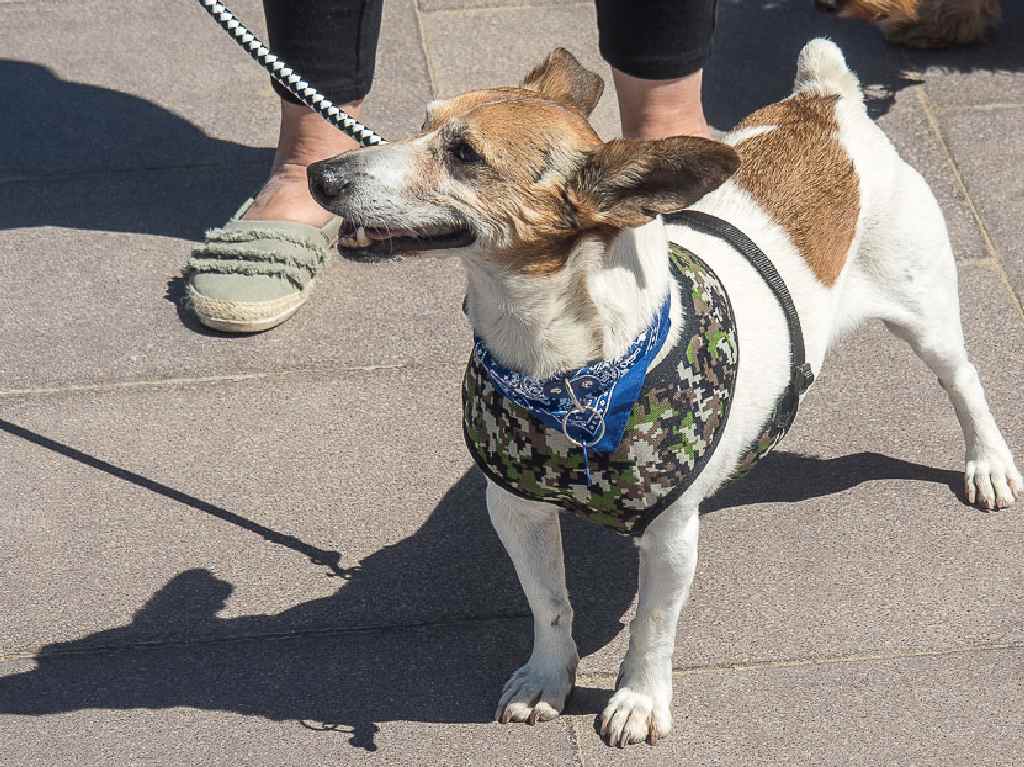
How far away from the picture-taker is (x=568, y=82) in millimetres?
3033

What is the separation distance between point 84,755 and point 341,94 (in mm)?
2414

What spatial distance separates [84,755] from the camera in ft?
11.1

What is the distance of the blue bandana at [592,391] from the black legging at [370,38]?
1656 millimetres

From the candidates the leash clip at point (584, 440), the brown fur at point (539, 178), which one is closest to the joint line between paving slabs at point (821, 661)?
the leash clip at point (584, 440)

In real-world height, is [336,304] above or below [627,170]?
below

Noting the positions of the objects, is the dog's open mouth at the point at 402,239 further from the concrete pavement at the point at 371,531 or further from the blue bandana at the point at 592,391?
the concrete pavement at the point at 371,531

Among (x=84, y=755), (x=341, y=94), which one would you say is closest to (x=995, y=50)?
(x=341, y=94)

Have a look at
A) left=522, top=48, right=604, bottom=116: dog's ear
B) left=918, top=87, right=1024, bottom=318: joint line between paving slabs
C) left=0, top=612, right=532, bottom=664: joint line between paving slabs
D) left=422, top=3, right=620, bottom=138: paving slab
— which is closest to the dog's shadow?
left=0, top=612, right=532, bottom=664: joint line between paving slabs

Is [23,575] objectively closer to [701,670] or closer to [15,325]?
[15,325]

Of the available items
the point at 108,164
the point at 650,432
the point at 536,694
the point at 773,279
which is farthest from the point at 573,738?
the point at 108,164

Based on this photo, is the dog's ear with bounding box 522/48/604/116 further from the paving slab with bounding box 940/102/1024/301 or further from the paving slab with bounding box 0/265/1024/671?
the paving slab with bounding box 940/102/1024/301

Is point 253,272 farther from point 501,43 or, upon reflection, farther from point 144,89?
point 501,43

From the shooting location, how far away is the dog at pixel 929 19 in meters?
5.69

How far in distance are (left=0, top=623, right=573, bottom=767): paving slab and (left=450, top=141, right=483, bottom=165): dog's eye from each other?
152 centimetres
